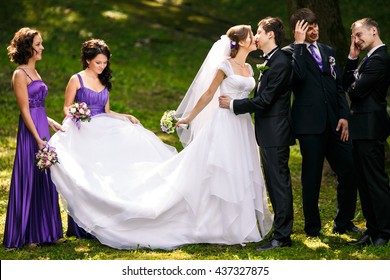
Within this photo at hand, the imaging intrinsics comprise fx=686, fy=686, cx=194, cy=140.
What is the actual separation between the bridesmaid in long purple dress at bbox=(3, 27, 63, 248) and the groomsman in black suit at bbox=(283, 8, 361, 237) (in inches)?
100.0

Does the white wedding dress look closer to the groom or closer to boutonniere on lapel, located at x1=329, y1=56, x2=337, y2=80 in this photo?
the groom

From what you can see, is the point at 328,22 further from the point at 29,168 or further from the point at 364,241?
the point at 29,168

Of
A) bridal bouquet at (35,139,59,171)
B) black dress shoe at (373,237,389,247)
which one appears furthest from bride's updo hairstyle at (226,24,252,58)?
black dress shoe at (373,237,389,247)

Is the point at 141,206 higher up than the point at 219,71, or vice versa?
the point at 219,71

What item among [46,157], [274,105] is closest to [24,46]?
[46,157]

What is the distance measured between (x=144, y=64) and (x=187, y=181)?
10.9 metres

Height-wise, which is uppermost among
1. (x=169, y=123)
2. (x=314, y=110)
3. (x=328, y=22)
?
(x=328, y=22)

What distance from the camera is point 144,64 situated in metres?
17.5

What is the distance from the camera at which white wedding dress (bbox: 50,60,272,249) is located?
686 cm

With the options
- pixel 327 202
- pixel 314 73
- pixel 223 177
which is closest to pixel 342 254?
pixel 223 177

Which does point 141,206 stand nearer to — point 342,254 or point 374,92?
point 342,254

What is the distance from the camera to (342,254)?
6543 millimetres

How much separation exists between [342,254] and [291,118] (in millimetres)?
1425

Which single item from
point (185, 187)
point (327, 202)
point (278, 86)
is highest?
point (278, 86)
